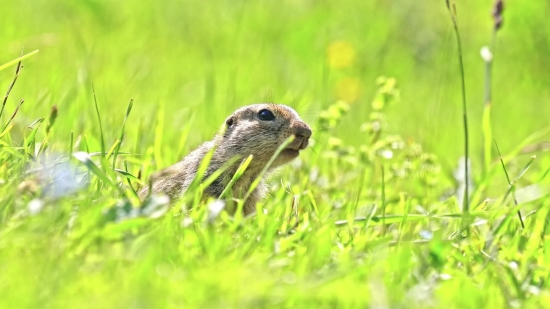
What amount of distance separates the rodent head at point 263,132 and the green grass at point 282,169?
0.27 meters

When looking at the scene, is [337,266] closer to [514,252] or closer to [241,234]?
[241,234]

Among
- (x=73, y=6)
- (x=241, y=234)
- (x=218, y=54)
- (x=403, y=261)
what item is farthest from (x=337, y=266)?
(x=73, y=6)

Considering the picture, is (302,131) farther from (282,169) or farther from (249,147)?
(282,169)

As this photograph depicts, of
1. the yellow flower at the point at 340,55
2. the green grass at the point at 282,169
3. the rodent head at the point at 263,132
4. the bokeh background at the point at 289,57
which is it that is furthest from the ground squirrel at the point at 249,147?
the yellow flower at the point at 340,55

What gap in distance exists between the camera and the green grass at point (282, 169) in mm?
2869

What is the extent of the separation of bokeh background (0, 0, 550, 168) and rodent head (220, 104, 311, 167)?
96 cm

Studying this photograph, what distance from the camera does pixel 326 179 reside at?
5336 mm

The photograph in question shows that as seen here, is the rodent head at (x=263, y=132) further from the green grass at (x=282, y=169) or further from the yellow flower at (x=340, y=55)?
the yellow flower at (x=340, y=55)

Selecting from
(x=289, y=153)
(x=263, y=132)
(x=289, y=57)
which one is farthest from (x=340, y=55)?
(x=289, y=153)

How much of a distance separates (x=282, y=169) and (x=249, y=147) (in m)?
0.36

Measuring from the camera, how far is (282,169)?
5477 mm

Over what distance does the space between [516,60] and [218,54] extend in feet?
10.5

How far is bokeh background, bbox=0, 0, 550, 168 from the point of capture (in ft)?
23.4

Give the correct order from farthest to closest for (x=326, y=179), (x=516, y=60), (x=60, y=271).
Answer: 1. (x=516, y=60)
2. (x=326, y=179)
3. (x=60, y=271)
